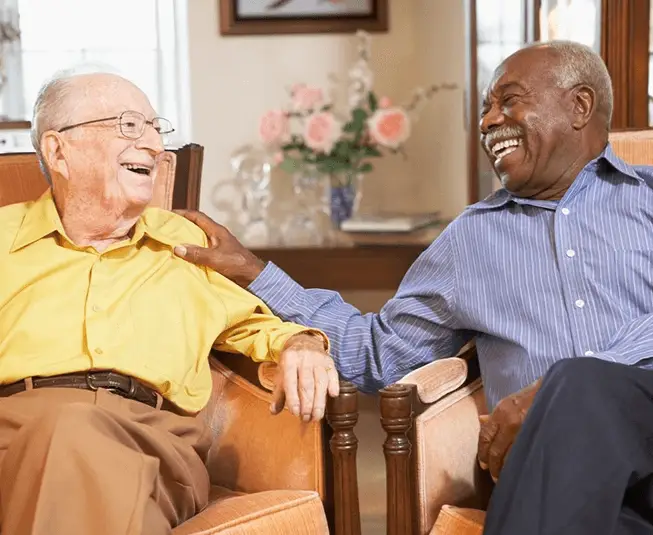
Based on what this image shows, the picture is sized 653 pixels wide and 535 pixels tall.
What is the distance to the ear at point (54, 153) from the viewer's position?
6.74 ft

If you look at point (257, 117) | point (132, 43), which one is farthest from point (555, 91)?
point (132, 43)

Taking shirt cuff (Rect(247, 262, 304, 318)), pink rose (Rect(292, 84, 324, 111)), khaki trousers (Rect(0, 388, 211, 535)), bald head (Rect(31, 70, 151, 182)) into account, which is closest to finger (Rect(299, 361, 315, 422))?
khaki trousers (Rect(0, 388, 211, 535))

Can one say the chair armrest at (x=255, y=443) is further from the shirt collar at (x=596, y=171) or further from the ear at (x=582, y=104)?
the ear at (x=582, y=104)

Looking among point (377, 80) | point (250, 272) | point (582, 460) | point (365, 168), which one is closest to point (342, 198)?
point (365, 168)

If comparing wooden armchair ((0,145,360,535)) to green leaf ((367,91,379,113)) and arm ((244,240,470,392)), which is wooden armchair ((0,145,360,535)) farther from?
green leaf ((367,91,379,113))

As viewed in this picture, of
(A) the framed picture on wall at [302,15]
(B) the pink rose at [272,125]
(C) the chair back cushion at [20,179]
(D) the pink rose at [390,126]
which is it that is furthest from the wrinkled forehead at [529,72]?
(A) the framed picture on wall at [302,15]

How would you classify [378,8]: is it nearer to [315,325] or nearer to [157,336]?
[315,325]

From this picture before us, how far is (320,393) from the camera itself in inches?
74.0

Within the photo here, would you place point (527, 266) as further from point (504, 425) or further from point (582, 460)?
point (582, 460)

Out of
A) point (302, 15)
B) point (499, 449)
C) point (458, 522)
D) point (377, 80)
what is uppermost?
point (302, 15)

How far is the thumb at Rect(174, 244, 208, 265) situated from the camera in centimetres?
210

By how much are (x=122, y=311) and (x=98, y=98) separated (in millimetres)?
398

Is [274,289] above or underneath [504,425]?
above

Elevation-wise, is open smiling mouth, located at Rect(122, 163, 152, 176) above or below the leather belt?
above
